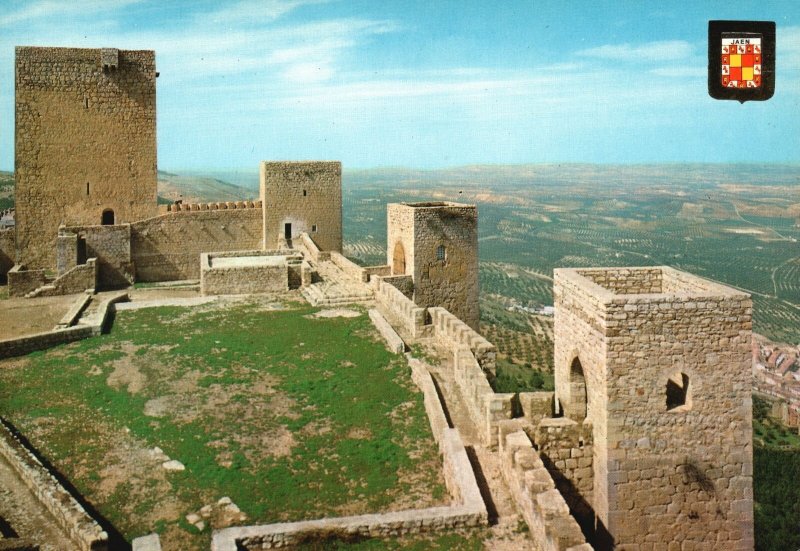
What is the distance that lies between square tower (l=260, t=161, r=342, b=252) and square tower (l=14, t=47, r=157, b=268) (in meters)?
4.32

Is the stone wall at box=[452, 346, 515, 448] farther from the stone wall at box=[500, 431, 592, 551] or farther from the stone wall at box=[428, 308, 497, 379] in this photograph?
the stone wall at box=[500, 431, 592, 551]

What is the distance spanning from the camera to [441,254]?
19141mm

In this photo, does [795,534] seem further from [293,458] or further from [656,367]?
[293,458]

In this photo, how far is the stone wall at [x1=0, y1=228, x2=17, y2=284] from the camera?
24500mm

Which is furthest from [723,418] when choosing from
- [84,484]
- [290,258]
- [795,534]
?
[290,258]

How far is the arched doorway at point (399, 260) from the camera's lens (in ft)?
64.4

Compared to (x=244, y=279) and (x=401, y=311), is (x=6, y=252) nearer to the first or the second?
(x=244, y=279)

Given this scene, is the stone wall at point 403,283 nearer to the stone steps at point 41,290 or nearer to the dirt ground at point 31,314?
the dirt ground at point 31,314

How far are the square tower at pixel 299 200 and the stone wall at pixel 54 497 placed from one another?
51.3ft

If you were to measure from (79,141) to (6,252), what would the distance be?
182 inches

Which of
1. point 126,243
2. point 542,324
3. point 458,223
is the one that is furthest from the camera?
point 542,324

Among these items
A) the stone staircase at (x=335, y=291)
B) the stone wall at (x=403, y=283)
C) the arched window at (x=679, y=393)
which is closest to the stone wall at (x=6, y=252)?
the stone staircase at (x=335, y=291)

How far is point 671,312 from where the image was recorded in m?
8.55

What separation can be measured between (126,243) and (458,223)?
449 inches
